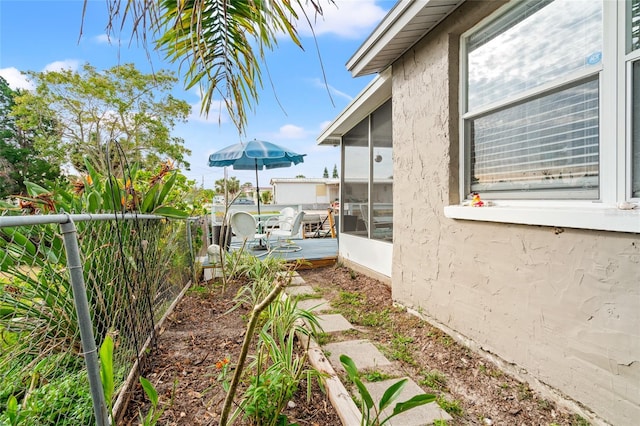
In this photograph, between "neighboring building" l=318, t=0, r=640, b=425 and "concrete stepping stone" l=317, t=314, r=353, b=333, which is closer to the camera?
"neighboring building" l=318, t=0, r=640, b=425

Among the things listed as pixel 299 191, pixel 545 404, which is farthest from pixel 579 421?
pixel 299 191

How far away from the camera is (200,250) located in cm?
559

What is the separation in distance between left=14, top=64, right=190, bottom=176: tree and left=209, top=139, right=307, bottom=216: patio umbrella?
8690 millimetres

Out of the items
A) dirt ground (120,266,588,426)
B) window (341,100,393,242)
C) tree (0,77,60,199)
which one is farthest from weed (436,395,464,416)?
tree (0,77,60,199)

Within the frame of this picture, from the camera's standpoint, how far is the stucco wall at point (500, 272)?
1.69m

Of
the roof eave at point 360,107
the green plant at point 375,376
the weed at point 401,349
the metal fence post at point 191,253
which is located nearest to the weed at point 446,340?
the weed at point 401,349

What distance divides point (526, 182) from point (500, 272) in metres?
0.72

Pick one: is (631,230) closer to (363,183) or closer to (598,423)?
(598,423)

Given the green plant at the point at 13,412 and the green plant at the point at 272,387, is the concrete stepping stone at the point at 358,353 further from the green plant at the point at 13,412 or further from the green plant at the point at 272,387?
the green plant at the point at 13,412

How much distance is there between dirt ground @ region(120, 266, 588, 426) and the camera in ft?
6.01

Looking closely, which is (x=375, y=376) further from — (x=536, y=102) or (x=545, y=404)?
(x=536, y=102)

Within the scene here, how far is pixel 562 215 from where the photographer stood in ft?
6.22

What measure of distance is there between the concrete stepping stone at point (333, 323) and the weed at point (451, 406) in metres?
1.26

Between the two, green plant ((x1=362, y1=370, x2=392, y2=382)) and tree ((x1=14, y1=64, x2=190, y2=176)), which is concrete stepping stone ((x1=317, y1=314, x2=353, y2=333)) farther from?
tree ((x1=14, y1=64, x2=190, y2=176))
